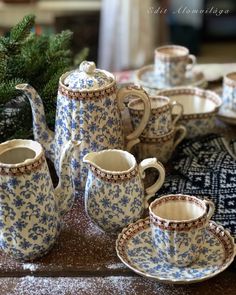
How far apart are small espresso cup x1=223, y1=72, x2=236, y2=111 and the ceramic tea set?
0.25 metres

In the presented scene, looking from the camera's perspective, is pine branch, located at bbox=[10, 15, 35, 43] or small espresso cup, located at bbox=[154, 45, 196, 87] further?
small espresso cup, located at bbox=[154, 45, 196, 87]

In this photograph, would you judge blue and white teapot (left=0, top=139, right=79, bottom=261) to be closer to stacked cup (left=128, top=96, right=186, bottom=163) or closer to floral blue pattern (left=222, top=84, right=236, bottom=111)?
stacked cup (left=128, top=96, right=186, bottom=163)

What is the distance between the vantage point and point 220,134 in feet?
4.17

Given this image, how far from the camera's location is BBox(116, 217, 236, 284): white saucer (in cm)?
84

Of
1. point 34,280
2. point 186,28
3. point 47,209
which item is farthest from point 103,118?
point 186,28

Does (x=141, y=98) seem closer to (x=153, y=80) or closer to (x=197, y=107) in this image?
(x=197, y=107)

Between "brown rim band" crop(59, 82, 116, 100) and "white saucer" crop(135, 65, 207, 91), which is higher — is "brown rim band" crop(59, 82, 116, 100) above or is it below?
above

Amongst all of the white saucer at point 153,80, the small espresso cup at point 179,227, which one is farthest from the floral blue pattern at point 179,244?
the white saucer at point 153,80

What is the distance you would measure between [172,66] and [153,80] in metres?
0.08

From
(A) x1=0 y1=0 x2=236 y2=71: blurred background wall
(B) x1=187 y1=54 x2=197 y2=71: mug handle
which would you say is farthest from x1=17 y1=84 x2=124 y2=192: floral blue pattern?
(A) x1=0 y1=0 x2=236 y2=71: blurred background wall

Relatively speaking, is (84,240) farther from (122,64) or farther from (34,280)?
(122,64)

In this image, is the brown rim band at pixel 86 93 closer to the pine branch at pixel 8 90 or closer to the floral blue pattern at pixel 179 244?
the pine branch at pixel 8 90

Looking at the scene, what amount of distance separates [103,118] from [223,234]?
11.5 inches

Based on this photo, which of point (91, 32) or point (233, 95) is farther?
point (91, 32)
